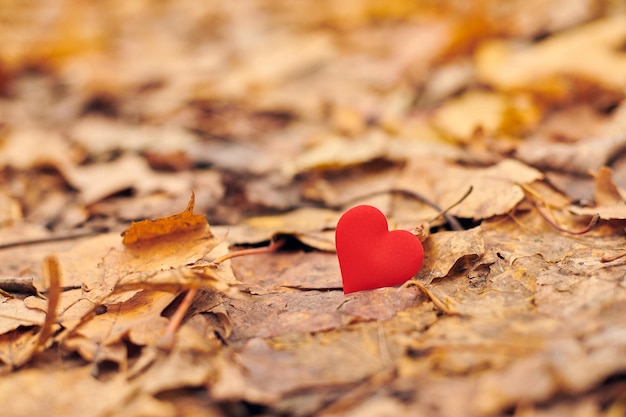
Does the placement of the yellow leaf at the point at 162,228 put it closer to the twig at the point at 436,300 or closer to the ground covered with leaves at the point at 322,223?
the ground covered with leaves at the point at 322,223

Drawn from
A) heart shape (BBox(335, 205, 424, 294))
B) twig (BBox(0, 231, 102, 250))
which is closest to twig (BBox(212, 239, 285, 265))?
heart shape (BBox(335, 205, 424, 294))

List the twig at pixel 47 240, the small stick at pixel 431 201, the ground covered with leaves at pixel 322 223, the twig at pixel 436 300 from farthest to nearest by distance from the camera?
1. the twig at pixel 47 240
2. the small stick at pixel 431 201
3. the twig at pixel 436 300
4. the ground covered with leaves at pixel 322 223

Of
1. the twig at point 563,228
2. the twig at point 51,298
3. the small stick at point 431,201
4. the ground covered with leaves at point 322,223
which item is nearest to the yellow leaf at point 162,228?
the ground covered with leaves at point 322,223

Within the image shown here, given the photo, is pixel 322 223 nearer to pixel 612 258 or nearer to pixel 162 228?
Result: pixel 162 228

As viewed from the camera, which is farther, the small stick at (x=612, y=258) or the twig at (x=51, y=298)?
the small stick at (x=612, y=258)

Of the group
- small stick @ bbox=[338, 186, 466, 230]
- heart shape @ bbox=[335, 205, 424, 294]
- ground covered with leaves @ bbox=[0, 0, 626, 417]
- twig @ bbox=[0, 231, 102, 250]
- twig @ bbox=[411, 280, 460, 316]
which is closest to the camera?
ground covered with leaves @ bbox=[0, 0, 626, 417]

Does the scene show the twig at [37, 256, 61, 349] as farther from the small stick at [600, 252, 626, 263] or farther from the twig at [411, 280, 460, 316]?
the small stick at [600, 252, 626, 263]

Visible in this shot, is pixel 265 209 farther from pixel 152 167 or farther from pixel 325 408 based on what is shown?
pixel 325 408
